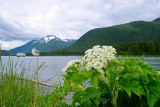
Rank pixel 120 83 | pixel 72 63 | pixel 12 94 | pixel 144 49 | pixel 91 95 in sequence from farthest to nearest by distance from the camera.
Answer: pixel 144 49
pixel 12 94
pixel 72 63
pixel 91 95
pixel 120 83

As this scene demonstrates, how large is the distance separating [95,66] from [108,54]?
33cm

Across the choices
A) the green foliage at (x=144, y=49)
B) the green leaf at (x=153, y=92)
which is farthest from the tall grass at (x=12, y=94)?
the green foliage at (x=144, y=49)

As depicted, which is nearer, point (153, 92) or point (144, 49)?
point (153, 92)

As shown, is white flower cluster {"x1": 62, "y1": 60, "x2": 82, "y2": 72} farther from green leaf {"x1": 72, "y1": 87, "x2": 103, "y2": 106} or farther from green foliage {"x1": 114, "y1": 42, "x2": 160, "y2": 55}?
green foliage {"x1": 114, "y1": 42, "x2": 160, "y2": 55}

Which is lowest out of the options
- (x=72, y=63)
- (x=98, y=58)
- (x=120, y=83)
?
(x=120, y=83)

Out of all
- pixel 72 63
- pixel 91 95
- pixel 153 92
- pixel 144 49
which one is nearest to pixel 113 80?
pixel 91 95

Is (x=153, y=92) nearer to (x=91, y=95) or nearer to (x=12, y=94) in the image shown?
(x=91, y=95)

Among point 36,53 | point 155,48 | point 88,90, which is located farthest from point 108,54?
point 155,48

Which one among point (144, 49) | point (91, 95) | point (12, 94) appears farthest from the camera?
point (144, 49)

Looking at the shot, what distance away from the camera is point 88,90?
7.72 feet

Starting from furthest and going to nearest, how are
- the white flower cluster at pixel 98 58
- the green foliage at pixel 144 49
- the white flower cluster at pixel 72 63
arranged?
the green foliage at pixel 144 49 → the white flower cluster at pixel 72 63 → the white flower cluster at pixel 98 58

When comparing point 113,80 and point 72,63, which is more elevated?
point 72,63

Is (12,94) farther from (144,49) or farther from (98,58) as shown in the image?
(144,49)

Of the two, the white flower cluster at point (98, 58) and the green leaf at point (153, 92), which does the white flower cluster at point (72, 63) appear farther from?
the green leaf at point (153, 92)
